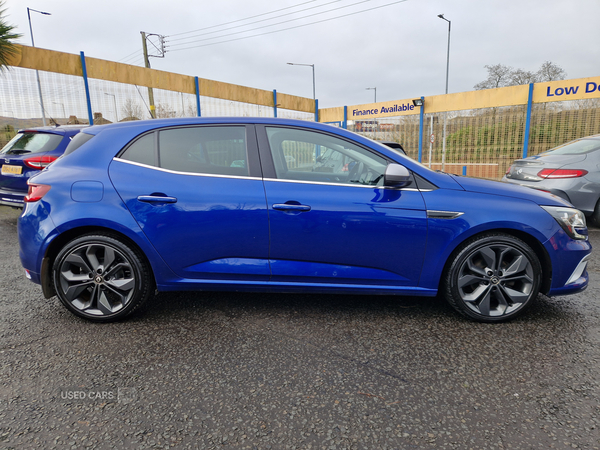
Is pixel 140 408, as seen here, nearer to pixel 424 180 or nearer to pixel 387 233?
pixel 387 233

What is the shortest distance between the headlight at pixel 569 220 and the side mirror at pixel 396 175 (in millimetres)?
1104

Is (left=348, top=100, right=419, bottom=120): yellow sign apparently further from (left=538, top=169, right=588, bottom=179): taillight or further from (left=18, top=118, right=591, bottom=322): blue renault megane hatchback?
(left=18, top=118, right=591, bottom=322): blue renault megane hatchback

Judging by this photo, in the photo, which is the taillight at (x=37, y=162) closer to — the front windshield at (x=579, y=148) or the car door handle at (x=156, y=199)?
the car door handle at (x=156, y=199)

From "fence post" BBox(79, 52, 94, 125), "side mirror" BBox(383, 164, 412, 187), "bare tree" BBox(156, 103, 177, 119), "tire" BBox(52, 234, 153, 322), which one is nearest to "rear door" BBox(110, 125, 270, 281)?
"tire" BBox(52, 234, 153, 322)

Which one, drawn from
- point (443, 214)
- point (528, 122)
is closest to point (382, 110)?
point (528, 122)

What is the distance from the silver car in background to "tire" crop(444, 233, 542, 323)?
11.5 ft

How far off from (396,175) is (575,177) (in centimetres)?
458

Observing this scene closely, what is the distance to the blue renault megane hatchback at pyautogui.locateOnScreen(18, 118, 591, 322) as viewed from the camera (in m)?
2.80

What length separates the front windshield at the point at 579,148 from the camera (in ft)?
19.5

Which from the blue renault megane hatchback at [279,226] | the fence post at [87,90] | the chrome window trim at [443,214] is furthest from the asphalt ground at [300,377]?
the fence post at [87,90]

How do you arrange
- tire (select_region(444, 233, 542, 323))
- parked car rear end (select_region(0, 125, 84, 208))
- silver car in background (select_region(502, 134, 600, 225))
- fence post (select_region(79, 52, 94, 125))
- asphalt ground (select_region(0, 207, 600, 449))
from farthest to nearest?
fence post (select_region(79, 52, 94, 125)) → parked car rear end (select_region(0, 125, 84, 208)) → silver car in background (select_region(502, 134, 600, 225)) → tire (select_region(444, 233, 542, 323)) → asphalt ground (select_region(0, 207, 600, 449))

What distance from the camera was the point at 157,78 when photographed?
1147 centimetres

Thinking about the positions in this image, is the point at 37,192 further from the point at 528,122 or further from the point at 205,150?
the point at 528,122

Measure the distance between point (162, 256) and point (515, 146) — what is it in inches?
517
